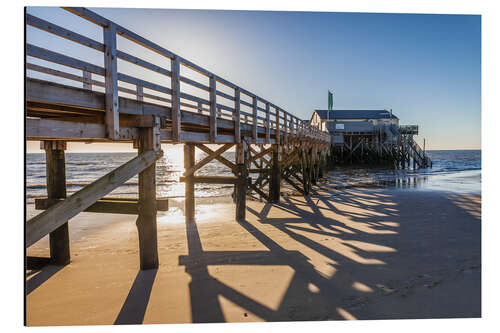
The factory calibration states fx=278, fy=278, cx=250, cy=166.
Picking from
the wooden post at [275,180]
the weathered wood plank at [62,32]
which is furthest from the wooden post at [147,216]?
the wooden post at [275,180]

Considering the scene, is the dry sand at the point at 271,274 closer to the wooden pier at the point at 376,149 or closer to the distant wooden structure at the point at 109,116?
the distant wooden structure at the point at 109,116

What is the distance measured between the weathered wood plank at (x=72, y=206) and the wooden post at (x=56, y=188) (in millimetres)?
2177

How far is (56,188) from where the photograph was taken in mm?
4859

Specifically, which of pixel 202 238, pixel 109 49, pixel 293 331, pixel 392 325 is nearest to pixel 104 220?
pixel 202 238

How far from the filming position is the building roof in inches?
1642

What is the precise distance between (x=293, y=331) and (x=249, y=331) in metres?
0.51

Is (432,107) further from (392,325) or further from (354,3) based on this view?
(392,325)

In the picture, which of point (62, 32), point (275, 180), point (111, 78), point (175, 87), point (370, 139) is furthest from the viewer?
point (370, 139)

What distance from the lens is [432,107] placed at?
721 centimetres

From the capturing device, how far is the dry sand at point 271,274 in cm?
338

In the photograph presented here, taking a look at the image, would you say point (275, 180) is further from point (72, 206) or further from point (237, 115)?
point (72, 206)

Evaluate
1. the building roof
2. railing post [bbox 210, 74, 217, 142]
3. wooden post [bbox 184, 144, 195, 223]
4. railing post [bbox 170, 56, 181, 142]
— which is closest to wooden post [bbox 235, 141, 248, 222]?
wooden post [bbox 184, 144, 195, 223]

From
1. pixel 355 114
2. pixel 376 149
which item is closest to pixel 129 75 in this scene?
pixel 376 149

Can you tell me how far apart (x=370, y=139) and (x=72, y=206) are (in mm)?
42771
